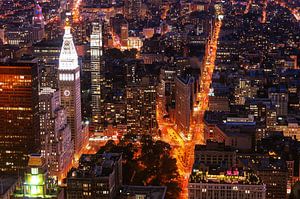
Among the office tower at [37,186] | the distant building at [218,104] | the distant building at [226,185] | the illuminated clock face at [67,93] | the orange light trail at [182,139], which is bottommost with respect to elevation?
the orange light trail at [182,139]

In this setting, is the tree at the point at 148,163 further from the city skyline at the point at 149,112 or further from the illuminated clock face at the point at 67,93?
the illuminated clock face at the point at 67,93

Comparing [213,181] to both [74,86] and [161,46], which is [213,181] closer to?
[74,86]

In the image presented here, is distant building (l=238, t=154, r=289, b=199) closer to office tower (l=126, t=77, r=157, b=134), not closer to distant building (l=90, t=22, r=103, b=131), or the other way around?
office tower (l=126, t=77, r=157, b=134)

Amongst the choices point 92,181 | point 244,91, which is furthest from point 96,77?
point 92,181

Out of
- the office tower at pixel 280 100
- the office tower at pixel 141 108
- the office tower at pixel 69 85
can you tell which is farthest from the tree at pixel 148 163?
the office tower at pixel 280 100

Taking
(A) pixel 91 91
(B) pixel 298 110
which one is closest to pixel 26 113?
(A) pixel 91 91

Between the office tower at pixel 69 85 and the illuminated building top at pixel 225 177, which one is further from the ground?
the office tower at pixel 69 85

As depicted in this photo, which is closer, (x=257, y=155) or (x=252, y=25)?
(x=257, y=155)
